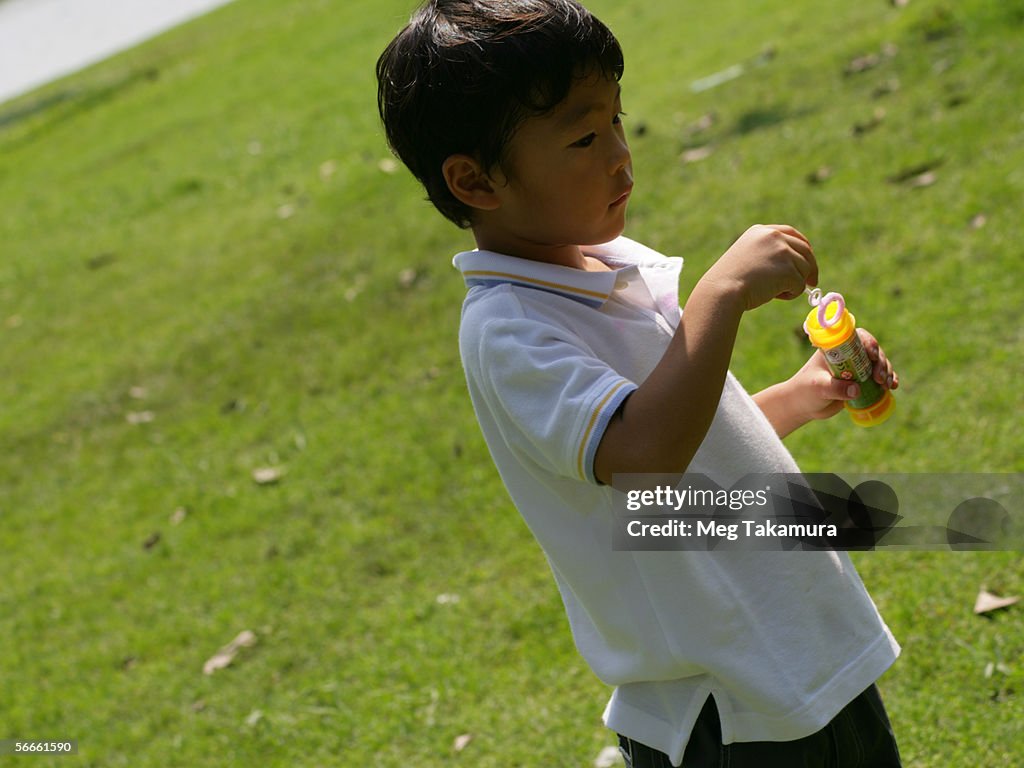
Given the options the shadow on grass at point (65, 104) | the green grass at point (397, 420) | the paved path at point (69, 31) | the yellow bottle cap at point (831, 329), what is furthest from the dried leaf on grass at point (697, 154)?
the paved path at point (69, 31)

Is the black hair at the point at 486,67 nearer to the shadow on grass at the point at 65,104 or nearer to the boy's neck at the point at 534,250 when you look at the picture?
the boy's neck at the point at 534,250


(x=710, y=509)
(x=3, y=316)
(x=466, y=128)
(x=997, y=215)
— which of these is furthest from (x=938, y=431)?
(x=3, y=316)

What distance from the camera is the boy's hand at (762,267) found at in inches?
59.8

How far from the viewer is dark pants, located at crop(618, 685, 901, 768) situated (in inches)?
66.1

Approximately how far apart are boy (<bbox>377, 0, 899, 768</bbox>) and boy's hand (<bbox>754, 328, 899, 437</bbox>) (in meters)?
0.20

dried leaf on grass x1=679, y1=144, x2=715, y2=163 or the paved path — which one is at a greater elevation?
dried leaf on grass x1=679, y1=144, x2=715, y2=163

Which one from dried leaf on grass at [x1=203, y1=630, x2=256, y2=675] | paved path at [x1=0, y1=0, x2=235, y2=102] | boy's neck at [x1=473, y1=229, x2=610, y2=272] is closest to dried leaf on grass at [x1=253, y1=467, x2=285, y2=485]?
dried leaf on grass at [x1=203, y1=630, x2=256, y2=675]

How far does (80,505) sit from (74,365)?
1.61 metres

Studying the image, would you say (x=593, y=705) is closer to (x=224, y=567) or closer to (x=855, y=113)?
(x=224, y=567)

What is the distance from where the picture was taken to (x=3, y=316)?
747cm

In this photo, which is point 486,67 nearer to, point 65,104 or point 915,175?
point 915,175

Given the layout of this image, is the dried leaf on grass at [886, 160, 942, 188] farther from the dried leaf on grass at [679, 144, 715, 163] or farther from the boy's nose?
the boy's nose

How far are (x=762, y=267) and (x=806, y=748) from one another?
685 millimetres

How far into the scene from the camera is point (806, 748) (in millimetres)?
1694
